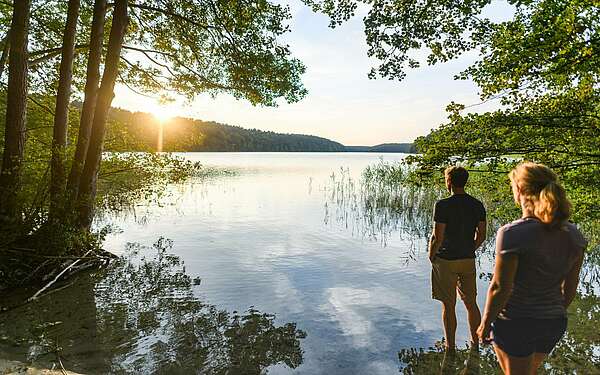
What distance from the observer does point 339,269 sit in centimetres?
984

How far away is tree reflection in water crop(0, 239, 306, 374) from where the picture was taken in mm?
4832

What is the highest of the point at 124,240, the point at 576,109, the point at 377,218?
the point at 576,109

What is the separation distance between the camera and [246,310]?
6.95 m

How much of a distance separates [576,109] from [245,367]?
623 centimetres

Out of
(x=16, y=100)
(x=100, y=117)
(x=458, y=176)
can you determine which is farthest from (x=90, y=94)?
(x=458, y=176)

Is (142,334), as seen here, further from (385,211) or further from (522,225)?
(385,211)

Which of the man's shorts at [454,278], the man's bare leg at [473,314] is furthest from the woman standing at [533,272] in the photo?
the man's bare leg at [473,314]

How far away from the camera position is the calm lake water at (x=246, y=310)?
5031 mm

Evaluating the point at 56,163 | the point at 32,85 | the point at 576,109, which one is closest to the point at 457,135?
the point at 576,109

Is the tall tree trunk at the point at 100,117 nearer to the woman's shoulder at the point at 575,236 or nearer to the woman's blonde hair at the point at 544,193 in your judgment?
the woman's blonde hair at the point at 544,193

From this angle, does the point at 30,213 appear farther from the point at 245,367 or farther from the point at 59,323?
the point at 245,367

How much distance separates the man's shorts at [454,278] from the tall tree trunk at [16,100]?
7.87m

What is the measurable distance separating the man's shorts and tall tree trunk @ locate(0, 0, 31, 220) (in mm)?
7874

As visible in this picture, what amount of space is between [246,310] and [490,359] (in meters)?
3.98
